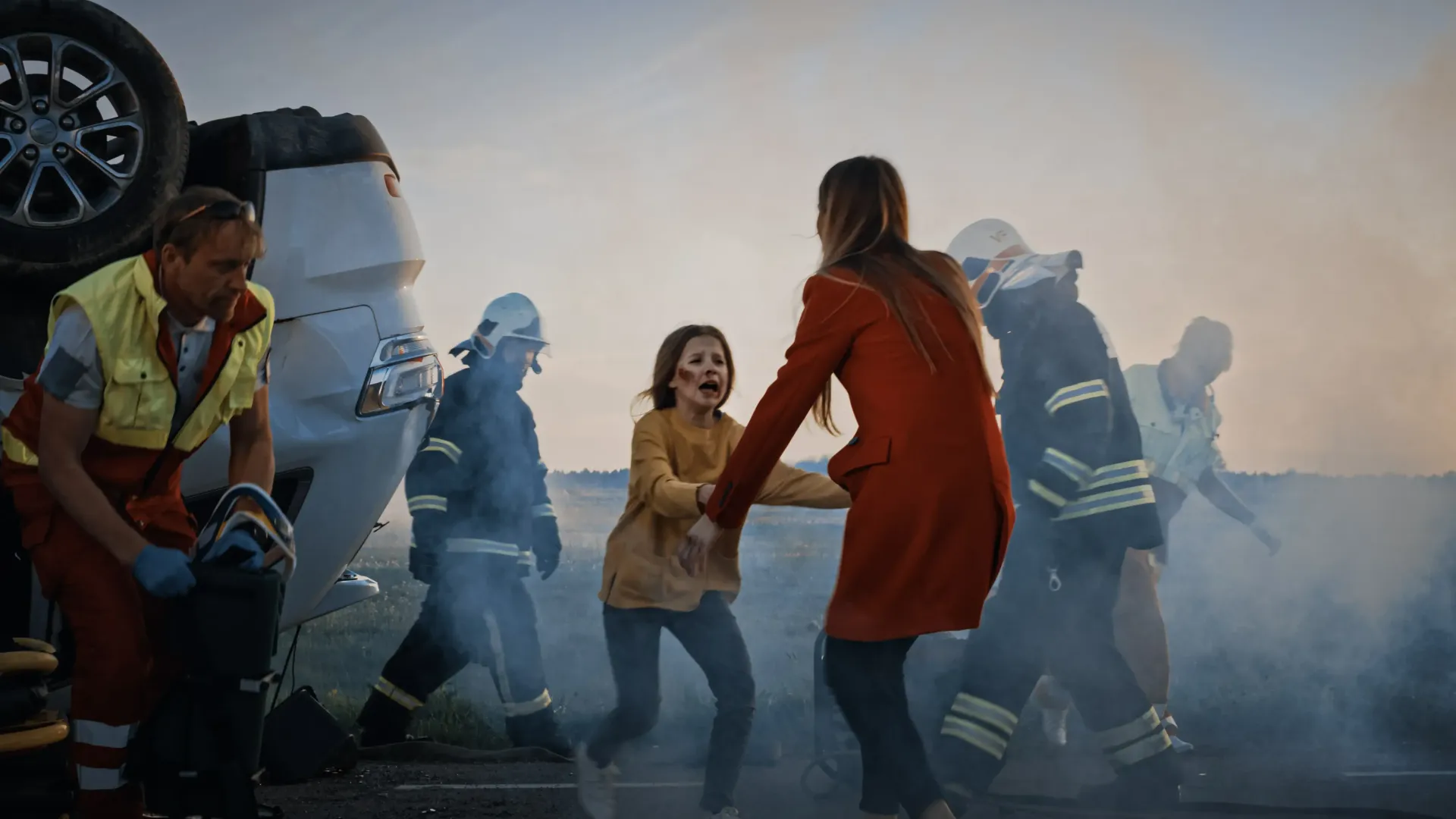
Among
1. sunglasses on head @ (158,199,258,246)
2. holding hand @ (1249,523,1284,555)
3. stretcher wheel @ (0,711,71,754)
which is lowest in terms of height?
stretcher wheel @ (0,711,71,754)

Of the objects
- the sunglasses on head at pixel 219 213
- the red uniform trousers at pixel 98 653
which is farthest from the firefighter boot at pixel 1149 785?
the sunglasses on head at pixel 219 213

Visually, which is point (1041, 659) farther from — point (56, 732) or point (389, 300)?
point (56, 732)

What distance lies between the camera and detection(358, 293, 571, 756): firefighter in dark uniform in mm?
5859

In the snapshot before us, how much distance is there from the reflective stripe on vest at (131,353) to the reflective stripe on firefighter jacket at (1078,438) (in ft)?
9.45

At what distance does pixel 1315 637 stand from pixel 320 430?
5.76 m

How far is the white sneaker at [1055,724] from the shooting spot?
20.6ft

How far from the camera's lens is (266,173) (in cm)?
401

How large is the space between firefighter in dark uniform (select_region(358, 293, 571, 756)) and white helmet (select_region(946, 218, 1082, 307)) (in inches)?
83.1

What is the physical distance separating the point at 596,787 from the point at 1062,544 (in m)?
1.83

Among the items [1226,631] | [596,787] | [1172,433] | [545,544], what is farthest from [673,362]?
[1226,631]

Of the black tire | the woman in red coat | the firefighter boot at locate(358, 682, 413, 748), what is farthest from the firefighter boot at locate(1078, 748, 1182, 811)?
the black tire

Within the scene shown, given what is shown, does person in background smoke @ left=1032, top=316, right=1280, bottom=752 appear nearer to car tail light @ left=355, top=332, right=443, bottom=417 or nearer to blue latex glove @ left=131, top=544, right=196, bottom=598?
car tail light @ left=355, top=332, right=443, bottom=417

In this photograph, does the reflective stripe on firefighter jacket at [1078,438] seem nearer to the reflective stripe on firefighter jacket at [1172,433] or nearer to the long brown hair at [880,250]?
the long brown hair at [880,250]

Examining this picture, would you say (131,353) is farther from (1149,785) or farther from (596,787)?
(1149,785)
